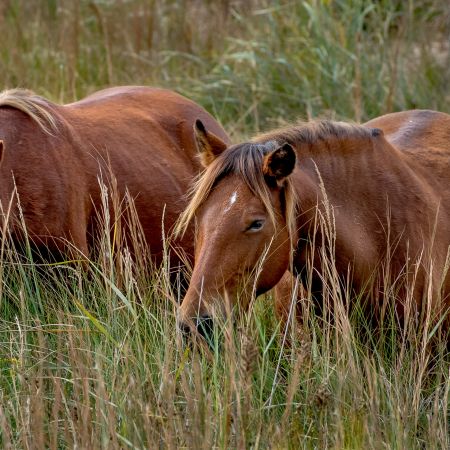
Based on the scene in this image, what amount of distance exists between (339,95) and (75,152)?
349 centimetres

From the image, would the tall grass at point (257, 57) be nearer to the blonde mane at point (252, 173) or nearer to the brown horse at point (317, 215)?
the brown horse at point (317, 215)

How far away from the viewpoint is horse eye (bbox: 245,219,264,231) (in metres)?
3.82

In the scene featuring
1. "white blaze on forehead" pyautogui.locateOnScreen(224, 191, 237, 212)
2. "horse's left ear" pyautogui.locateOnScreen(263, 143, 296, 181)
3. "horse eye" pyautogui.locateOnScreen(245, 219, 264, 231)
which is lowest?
"horse eye" pyautogui.locateOnScreen(245, 219, 264, 231)

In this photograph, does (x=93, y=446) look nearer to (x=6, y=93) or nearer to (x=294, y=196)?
(x=294, y=196)

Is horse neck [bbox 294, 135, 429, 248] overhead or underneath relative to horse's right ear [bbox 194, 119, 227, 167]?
underneath

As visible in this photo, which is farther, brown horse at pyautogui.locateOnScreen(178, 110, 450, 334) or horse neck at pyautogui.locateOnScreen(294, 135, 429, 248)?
horse neck at pyautogui.locateOnScreen(294, 135, 429, 248)

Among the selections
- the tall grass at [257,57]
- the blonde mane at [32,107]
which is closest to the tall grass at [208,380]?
the blonde mane at [32,107]

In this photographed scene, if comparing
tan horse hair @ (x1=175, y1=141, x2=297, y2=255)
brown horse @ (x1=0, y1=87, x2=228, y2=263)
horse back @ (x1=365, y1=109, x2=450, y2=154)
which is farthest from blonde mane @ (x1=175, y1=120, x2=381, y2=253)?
horse back @ (x1=365, y1=109, x2=450, y2=154)

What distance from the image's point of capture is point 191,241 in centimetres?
557

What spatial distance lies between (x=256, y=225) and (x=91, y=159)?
149 centimetres

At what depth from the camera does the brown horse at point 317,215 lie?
3.80 metres

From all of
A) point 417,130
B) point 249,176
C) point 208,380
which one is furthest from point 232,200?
point 417,130

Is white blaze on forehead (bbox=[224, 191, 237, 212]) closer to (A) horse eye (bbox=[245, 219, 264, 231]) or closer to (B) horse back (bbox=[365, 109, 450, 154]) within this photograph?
(A) horse eye (bbox=[245, 219, 264, 231])

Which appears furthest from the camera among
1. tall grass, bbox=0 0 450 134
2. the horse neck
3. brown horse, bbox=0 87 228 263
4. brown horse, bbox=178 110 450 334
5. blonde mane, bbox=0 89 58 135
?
tall grass, bbox=0 0 450 134
